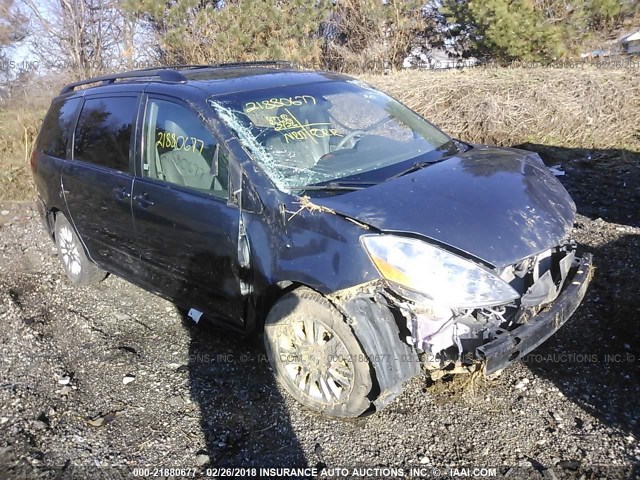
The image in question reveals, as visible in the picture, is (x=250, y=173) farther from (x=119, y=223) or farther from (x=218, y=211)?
(x=119, y=223)

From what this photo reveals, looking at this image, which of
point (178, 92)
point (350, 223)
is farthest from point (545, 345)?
point (178, 92)

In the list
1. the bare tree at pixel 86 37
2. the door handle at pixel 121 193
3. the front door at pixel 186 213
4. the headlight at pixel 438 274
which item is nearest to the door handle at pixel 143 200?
the front door at pixel 186 213

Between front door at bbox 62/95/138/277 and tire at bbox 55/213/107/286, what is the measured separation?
0.81 feet

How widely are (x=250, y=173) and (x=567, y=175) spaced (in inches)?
235

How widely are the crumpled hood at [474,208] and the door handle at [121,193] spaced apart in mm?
1645

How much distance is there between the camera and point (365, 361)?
8.88ft

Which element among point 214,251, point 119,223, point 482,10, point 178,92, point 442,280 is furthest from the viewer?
point 482,10

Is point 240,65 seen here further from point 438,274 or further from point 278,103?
point 438,274

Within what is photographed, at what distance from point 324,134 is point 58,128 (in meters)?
2.75

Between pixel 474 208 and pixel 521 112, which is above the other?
pixel 474 208

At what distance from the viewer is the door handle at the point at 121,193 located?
12.4ft

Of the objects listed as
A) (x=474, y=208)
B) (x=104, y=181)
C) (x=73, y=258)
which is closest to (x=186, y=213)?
(x=104, y=181)

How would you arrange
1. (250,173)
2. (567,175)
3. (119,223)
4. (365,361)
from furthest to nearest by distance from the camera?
(567,175) → (119,223) → (250,173) → (365,361)

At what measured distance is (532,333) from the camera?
2.58 m
